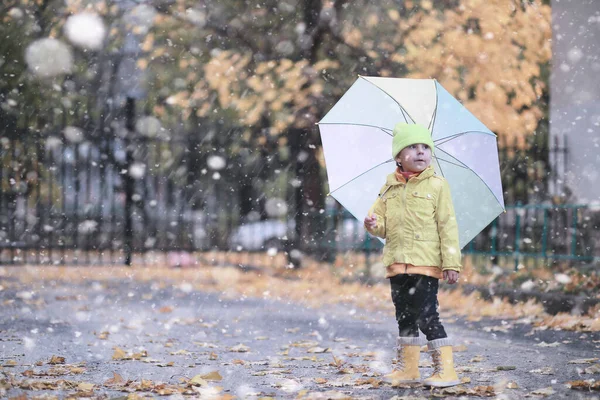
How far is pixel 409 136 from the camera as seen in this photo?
4.79 metres

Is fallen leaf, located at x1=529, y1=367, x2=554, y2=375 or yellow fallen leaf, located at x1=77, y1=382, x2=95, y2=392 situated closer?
yellow fallen leaf, located at x1=77, y1=382, x2=95, y2=392

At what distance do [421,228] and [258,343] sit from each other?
2721 millimetres

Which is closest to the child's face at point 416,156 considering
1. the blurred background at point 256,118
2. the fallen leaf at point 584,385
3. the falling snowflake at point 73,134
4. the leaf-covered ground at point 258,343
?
the leaf-covered ground at point 258,343

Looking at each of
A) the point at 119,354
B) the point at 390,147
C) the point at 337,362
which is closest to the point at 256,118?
the point at 119,354

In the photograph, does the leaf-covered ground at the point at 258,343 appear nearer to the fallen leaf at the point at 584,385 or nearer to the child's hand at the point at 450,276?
the fallen leaf at the point at 584,385

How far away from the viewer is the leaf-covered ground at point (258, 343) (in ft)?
16.4

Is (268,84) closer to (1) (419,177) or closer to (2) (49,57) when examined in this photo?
(2) (49,57)

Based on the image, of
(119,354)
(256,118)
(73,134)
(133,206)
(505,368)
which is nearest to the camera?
(505,368)

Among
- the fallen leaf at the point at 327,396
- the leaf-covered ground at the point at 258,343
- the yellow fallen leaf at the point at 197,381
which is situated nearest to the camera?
the fallen leaf at the point at 327,396

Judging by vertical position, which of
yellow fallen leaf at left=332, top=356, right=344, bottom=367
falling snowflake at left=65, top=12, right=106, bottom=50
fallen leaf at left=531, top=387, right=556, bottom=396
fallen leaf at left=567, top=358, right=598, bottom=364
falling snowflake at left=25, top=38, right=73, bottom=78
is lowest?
fallen leaf at left=531, top=387, right=556, bottom=396

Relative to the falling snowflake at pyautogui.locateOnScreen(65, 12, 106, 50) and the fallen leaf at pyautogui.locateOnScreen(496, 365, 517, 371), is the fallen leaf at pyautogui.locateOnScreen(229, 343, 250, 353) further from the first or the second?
the falling snowflake at pyautogui.locateOnScreen(65, 12, 106, 50)

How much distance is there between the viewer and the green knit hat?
4.78 metres

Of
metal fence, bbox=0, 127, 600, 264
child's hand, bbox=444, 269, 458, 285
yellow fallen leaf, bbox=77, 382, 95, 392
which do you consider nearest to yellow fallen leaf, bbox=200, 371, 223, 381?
yellow fallen leaf, bbox=77, 382, 95, 392

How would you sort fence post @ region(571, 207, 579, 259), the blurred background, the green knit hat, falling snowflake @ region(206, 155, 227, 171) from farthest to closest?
falling snowflake @ region(206, 155, 227, 171) < the blurred background < fence post @ region(571, 207, 579, 259) < the green knit hat
